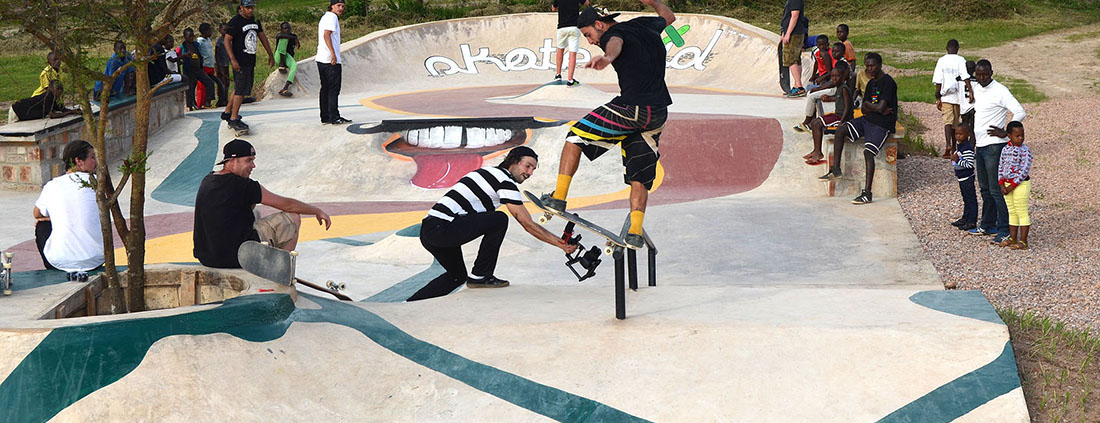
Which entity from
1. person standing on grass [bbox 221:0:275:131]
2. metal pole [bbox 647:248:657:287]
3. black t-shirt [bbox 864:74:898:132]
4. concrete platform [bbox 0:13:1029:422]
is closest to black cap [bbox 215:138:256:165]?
concrete platform [bbox 0:13:1029:422]

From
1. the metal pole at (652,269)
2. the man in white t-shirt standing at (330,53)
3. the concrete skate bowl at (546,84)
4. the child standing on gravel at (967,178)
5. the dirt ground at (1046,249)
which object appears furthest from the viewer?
the man in white t-shirt standing at (330,53)

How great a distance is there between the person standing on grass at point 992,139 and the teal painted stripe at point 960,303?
10.8ft

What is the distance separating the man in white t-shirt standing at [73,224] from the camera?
546 cm

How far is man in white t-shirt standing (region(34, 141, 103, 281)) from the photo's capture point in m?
5.46

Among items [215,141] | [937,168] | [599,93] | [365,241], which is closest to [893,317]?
[365,241]

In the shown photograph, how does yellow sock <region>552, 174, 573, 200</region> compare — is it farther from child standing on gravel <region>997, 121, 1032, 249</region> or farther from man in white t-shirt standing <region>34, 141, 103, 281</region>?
child standing on gravel <region>997, 121, 1032, 249</region>

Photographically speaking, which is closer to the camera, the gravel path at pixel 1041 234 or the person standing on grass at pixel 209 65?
the gravel path at pixel 1041 234

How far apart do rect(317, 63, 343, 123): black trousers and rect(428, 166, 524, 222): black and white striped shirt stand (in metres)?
7.32

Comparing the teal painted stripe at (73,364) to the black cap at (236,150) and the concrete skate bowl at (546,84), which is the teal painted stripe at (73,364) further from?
the concrete skate bowl at (546,84)

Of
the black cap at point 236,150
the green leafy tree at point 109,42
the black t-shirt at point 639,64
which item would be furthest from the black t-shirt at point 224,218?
the black t-shirt at point 639,64

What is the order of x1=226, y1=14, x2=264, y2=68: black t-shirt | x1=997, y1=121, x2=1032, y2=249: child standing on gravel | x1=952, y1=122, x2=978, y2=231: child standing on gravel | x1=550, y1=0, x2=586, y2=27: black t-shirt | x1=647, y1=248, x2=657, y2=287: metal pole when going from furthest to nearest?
x1=550, y1=0, x2=586, y2=27: black t-shirt < x1=226, y1=14, x2=264, y2=68: black t-shirt < x1=952, y1=122, x2=978, y2=231: child standing on gravel < x1=997, y1=121, x2=1032, y2=249: child standing on gravel < x1=647, y1=248, x2=657, y2=287: metal pole

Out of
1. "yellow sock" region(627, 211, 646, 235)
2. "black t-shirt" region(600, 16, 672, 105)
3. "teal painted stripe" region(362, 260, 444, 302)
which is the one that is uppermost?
"black t-shirt" region(600, 16, 672, 105)

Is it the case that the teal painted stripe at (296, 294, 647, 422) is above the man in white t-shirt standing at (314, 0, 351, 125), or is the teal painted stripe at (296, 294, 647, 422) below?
below

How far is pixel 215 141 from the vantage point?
44.4 ft
